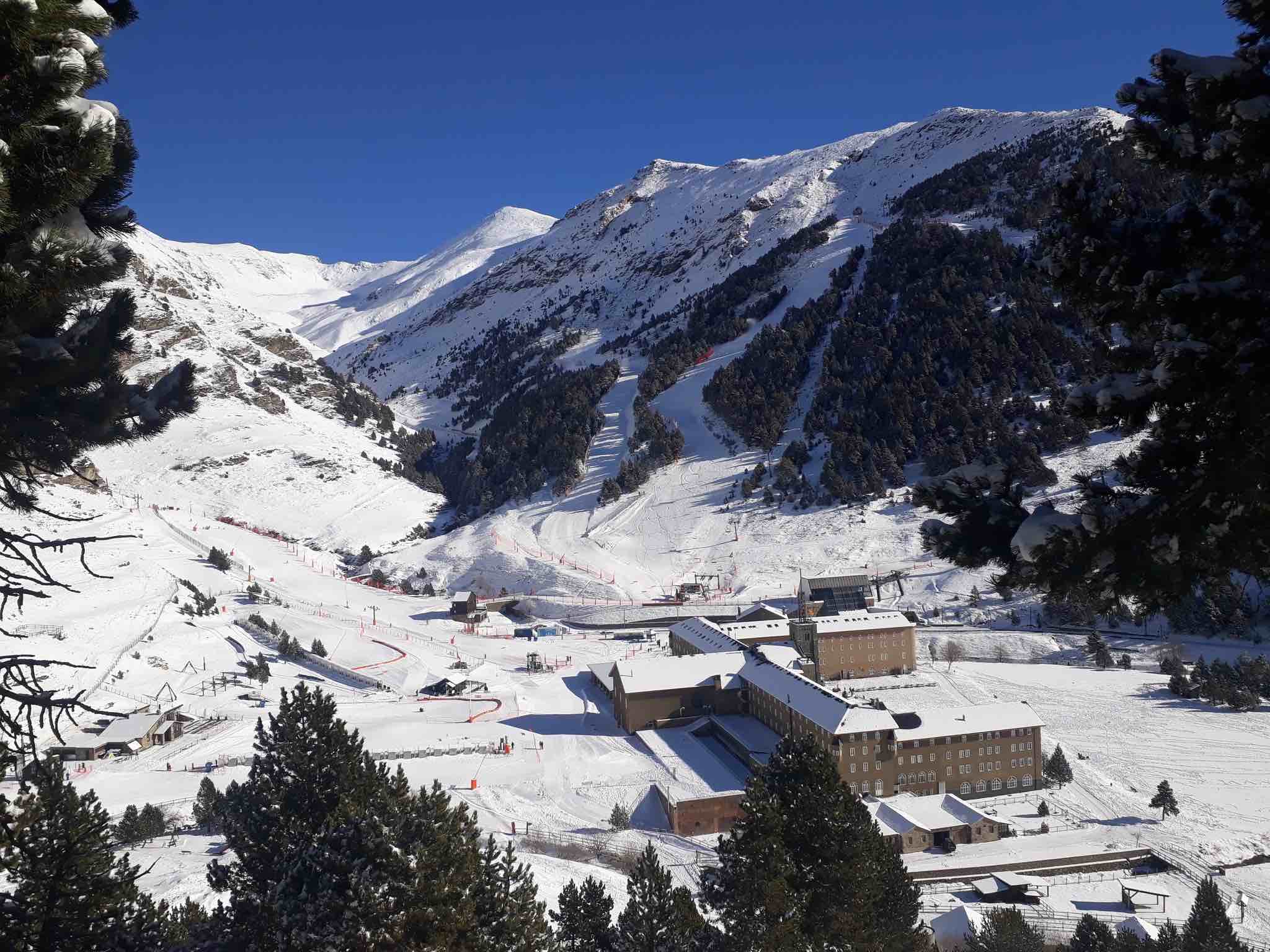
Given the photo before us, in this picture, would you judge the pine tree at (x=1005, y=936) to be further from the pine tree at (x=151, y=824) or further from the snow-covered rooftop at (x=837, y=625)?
the snow-covered rooftop at (x=837, y=625)

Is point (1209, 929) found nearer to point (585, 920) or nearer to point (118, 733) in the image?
point (585, 920)

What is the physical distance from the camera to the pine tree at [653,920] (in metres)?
13.7

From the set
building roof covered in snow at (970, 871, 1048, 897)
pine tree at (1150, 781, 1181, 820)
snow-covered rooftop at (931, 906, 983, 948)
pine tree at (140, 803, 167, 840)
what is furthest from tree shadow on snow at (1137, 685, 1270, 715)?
pine tree at (140, 803, 167, 840)

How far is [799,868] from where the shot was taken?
14734 millimetres

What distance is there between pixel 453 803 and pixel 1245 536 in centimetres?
2799

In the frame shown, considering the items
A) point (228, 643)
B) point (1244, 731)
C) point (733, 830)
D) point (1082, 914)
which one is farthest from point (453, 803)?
point (1244, 731)

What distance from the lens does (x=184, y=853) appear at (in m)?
23.9

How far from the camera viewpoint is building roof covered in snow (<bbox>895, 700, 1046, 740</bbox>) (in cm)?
3084

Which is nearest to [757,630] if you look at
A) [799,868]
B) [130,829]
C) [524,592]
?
[524,592]

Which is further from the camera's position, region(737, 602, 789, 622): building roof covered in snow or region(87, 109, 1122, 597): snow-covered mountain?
region(87, 109, 1122, 597): snow-covered mountain

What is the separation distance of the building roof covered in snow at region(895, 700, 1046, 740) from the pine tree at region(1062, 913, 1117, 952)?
1120 cm

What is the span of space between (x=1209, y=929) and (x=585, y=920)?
13505 mm

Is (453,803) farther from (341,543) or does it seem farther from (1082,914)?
(341,543)

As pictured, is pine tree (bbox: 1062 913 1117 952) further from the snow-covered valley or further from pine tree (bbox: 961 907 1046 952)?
the snow-covered valley
